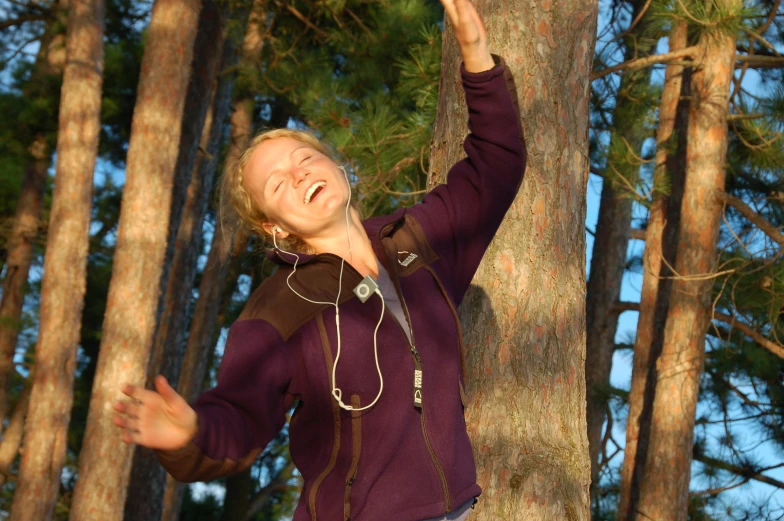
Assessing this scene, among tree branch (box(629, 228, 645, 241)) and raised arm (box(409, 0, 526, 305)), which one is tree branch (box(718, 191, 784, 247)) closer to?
tree branch (box(629, 228, 645, 241))

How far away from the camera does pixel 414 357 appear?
1.82 m

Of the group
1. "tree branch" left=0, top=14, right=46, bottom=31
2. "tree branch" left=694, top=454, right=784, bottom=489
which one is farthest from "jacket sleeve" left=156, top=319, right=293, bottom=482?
"tree branch" left=0, top=14, right=46, bottom=31

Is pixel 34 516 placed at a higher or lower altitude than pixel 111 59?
lower

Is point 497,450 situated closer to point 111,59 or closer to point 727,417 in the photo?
point 727,417

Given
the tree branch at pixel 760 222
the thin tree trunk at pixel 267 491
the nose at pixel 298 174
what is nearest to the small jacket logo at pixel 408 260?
the nose at pixel 298 174

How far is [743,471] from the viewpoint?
7980mm

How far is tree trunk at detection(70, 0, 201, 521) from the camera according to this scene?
22.2 ft

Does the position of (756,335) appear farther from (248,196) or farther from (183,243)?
(248,196)

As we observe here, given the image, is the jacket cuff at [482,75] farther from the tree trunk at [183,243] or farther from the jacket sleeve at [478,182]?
the tree trunk at [183,243]

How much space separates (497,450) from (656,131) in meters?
6.51

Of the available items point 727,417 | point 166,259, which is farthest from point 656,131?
point 166,259

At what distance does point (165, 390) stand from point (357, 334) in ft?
1.62

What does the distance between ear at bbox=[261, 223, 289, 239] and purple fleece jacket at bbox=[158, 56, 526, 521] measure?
0.34 feet

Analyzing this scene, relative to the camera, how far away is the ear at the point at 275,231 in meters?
1.97
